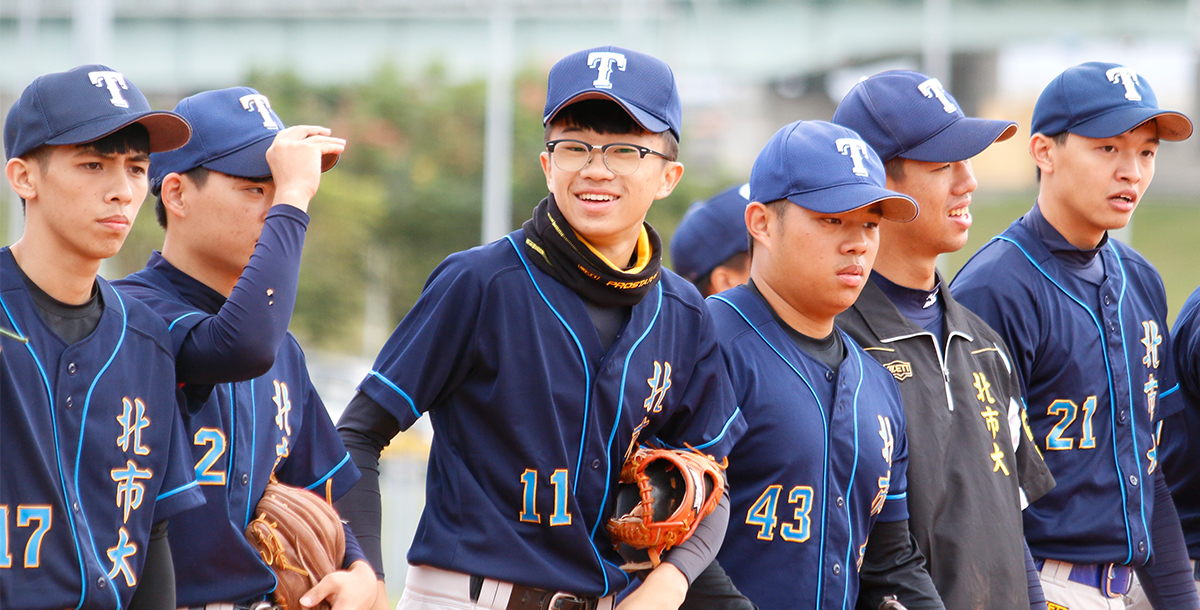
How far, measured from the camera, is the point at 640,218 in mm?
3244

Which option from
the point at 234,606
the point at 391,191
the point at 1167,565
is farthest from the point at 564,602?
the point at 391,191

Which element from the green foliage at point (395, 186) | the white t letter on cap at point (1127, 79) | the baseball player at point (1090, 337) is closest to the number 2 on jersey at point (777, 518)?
the baseball player at point (1090, 337)

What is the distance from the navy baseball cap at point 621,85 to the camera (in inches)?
123

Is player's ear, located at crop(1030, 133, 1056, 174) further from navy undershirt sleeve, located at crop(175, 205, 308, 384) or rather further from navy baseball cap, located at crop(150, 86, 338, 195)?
navy undershirt sleeve, located at crop(175, 205, 308, 384)

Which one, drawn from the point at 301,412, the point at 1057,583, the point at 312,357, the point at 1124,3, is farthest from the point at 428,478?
the point at 1124,3

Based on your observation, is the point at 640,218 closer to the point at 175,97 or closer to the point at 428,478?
the point at 428,478

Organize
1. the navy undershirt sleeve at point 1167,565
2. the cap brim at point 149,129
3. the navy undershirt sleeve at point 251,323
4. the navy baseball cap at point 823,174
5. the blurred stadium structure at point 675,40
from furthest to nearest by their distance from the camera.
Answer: the blurred stadium structure at point 675,40, the navy undershirt sleeve at point 1167,565, the navy baseball cap at point 823,174, the navy undershirt sleeve at point 251,323, the cap brim at point 149,129

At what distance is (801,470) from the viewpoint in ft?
10.8

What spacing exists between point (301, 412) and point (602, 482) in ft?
2.92

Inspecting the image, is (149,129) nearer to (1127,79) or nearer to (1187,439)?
(1127,79)

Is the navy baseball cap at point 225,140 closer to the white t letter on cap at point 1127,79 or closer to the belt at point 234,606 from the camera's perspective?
the belt at point 234,606

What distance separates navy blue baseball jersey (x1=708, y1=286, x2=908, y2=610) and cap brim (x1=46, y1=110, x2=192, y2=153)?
155cm

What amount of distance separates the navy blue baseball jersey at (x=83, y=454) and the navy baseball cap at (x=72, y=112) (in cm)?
28

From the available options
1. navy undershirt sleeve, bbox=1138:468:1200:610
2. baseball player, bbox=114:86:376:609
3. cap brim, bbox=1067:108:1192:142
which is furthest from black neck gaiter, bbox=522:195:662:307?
navy undershirt sleeve, bbox=1138:468:1200:610
